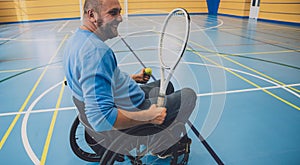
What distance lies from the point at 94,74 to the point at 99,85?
65mm

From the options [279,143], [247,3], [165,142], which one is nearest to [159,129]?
[165,142]

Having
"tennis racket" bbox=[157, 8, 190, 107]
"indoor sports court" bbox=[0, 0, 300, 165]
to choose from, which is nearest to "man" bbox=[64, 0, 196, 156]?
"tennis racket" bbox=[157, 8, 190, 107]

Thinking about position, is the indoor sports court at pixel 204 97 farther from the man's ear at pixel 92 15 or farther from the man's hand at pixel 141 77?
the man's ear at pixel 92 15

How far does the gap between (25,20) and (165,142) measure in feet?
43.8

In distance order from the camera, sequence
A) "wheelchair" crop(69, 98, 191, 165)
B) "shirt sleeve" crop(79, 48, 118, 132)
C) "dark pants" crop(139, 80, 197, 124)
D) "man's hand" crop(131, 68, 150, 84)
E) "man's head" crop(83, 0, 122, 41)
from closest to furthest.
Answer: "shirt sleeve" crop(79, 48, 118, 132), "man's head" crop(83, 0, 122, 41), "wheelchair" crop(69, 98, 191, 165), "dark pants" crop(139, 80, 197, 124), "man's hand" crop(131, 68, 150, 84)

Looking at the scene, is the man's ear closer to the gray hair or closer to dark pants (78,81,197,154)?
the gray hair

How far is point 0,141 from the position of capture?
237 centimetres

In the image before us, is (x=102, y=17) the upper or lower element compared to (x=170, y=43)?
upper

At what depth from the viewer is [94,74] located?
4.03ft

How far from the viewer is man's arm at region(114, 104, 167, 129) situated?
1.36 m

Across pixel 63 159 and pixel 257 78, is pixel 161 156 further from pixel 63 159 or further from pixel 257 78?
pixel 257 78

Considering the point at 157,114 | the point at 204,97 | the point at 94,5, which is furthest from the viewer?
the point at 204,97

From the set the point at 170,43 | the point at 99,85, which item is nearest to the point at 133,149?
the point at 99,85

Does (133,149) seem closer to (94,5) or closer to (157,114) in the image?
(157,114)
